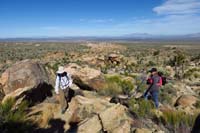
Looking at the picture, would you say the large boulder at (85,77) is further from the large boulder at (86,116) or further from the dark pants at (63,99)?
the large boulder at (86,116)

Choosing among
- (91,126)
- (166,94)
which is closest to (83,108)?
(91,126)

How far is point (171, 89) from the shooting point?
14875 millimetres

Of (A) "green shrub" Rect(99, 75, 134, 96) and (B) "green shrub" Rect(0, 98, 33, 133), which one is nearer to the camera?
(B) "green shrub" Rect(0, 98, 33, 133)

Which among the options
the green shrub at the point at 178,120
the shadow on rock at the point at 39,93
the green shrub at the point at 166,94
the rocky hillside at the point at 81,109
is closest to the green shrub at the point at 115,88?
the rocky hillside at the point at 81,109

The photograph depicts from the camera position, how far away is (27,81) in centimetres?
1066

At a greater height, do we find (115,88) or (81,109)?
(81,109)

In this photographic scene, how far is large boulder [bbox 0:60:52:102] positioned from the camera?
10414mm

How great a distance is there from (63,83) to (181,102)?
5093 millimetres

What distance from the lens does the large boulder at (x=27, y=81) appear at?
10.4m

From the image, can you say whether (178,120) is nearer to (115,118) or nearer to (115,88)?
(115,118)

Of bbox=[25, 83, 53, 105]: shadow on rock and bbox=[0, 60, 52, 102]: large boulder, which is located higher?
bbox=[0, 60, 52, 102]: large boulder

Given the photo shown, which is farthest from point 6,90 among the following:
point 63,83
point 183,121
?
point 183,121

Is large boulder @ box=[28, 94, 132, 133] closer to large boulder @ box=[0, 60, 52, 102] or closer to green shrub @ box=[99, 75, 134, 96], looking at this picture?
large boulder @ box=[0, 60, 52, 102]

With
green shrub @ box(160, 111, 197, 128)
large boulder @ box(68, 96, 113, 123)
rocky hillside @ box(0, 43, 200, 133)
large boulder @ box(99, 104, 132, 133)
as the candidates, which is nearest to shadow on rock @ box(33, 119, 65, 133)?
rocky hillside @ box(0, 43, 200, 133)
